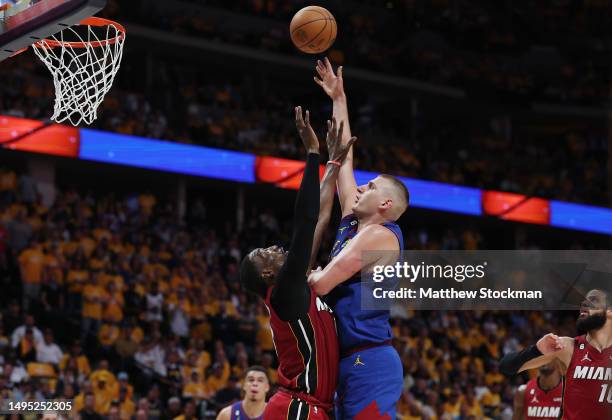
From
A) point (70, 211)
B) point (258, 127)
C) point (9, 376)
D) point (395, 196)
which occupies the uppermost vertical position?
point (258, 127)

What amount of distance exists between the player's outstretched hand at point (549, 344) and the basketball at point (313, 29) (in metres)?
2.15

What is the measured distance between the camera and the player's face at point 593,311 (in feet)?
18.7

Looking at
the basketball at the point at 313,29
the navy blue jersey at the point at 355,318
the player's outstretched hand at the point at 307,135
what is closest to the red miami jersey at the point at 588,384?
the navy blue jersey at the point at 355,318

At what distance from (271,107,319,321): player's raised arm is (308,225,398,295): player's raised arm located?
0.54 feet

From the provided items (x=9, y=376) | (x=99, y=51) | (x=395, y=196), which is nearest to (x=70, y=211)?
(x=9, y=376)

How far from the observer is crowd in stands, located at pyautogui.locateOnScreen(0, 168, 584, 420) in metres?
11.9

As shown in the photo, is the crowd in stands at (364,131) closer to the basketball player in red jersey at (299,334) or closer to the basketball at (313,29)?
the basketball at (313,29)

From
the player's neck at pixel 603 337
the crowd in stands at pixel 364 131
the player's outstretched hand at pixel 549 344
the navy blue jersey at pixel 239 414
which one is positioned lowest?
the navy blue jersey at pixel 239 414

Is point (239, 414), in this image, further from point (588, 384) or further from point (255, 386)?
point (588, 384)

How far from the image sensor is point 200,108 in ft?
66.1

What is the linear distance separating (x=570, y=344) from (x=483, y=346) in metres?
11.6

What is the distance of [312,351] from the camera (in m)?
4.58

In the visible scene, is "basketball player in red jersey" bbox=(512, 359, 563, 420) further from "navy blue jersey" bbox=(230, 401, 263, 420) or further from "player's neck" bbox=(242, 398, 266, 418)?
"navy blue jersey" bbox=(230, 401, 263, 420)

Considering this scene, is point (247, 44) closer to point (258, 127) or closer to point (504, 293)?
point (258, 127)
